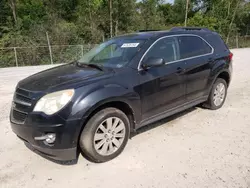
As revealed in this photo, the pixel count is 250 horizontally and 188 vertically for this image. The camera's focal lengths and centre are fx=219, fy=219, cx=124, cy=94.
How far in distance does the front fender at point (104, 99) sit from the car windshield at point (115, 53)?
0.48 meters

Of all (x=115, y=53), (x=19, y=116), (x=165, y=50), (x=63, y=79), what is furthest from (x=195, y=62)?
(x=19, y=116)

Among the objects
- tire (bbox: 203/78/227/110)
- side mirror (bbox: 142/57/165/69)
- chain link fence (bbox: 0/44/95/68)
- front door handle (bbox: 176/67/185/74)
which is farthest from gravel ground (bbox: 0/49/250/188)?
chain link fence (bbox: 0/44/95/68)

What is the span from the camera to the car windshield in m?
3.31

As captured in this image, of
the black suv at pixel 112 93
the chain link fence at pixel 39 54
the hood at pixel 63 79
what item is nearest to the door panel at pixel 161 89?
the black suv at pixel 112 93

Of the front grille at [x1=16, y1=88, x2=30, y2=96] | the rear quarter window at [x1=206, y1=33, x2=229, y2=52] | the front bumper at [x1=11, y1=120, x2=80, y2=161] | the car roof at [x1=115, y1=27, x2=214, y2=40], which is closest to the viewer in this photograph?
the front bumper at [x1=11, y1=120, x2=80, y2=161]

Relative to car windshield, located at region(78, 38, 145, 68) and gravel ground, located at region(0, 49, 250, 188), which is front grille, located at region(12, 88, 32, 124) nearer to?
gravel ground, located at region(0, 49, 250, 188)

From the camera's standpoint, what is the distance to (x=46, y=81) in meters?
2.93

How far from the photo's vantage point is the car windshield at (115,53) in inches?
130

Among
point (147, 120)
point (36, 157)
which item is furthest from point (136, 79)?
point (36, 157)

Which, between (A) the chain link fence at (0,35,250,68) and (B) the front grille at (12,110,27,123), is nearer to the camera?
(B) the front grille at (12,110,27,123)

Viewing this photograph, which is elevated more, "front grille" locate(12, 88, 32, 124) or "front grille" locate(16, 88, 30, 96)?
"front grille" locate(16, 88, 30, 96)

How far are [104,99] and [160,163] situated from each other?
1119 millimetres

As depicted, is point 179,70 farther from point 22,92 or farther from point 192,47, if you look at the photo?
point 22,92

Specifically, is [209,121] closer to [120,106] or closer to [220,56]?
[220,56]
